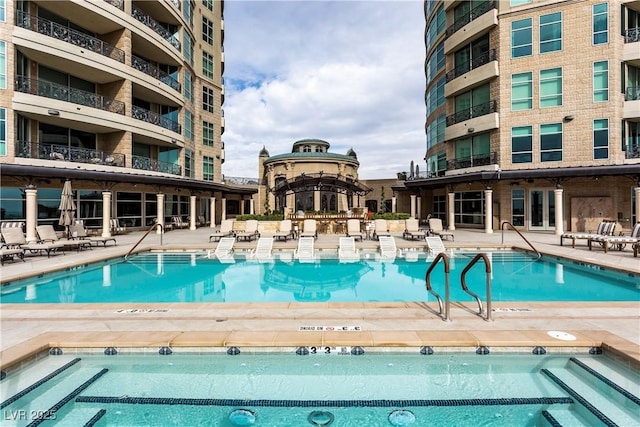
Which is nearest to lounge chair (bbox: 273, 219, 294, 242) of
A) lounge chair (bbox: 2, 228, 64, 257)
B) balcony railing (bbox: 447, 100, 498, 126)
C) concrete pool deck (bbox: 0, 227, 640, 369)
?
lounge chair (bbox: 2, 228, 64, 257)

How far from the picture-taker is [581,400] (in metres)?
3.87

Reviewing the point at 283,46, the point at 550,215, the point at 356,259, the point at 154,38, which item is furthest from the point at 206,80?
the point at 550,215

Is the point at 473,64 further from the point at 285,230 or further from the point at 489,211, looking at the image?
the point at 285,230

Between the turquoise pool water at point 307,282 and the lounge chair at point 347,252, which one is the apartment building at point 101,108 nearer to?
the turquoise pool water at point 307,282

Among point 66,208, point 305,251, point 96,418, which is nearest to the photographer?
point 96,418

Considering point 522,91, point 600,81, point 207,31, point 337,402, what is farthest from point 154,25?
point 600,81

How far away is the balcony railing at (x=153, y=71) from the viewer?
2304cm

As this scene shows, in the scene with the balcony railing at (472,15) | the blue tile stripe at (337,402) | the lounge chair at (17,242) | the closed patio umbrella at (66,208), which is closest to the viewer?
the blue tile stripe at (337,402)

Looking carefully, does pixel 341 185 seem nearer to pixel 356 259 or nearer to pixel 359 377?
pixel 356 259

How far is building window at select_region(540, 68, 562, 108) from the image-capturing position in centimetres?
2070

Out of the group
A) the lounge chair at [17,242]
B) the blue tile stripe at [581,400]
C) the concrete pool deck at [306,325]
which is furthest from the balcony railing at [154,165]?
the blue tile stripe at [581,400]

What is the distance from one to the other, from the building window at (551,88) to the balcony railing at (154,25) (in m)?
27.2

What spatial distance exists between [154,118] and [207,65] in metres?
10.6

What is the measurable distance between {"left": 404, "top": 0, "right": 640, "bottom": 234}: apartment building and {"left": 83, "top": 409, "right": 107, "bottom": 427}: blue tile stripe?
19.3 meters
